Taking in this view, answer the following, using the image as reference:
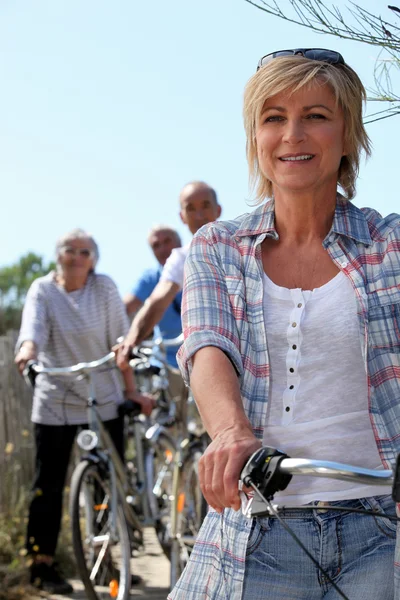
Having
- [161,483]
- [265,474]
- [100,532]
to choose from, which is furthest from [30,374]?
[265,474]

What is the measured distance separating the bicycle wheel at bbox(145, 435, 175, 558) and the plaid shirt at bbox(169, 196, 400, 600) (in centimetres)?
449

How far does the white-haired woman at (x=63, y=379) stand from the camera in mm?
6645

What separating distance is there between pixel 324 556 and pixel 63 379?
4.60m

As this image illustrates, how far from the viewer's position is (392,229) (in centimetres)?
239

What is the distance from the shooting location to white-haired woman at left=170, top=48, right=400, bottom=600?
7.11ft

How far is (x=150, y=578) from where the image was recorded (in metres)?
6.96

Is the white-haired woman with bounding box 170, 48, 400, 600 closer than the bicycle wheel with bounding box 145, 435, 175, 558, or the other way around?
the white-haired woman with bounding box 170, 48, 400, 600

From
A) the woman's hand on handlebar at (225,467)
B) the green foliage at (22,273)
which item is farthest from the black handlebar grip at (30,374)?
the green foliage at (22,273)

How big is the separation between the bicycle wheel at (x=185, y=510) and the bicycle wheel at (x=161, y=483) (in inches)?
26.1

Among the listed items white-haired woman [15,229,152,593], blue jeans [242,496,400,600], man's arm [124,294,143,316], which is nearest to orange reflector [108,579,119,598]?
white-haired woman [15,229,152,593]

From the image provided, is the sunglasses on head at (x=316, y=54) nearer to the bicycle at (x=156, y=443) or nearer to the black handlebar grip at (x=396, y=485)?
the black handlebar grip at (x=396, y=485)

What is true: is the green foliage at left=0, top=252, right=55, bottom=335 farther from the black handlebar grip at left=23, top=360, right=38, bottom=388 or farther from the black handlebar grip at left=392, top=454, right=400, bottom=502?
the black handlebar grip at left=392, top=454, right=400, bottom=502

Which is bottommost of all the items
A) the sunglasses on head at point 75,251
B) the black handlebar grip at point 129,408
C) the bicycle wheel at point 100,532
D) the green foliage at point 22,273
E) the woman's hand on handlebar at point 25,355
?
the bicycle wheel at point 100,532

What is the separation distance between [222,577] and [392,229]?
0.83 m
